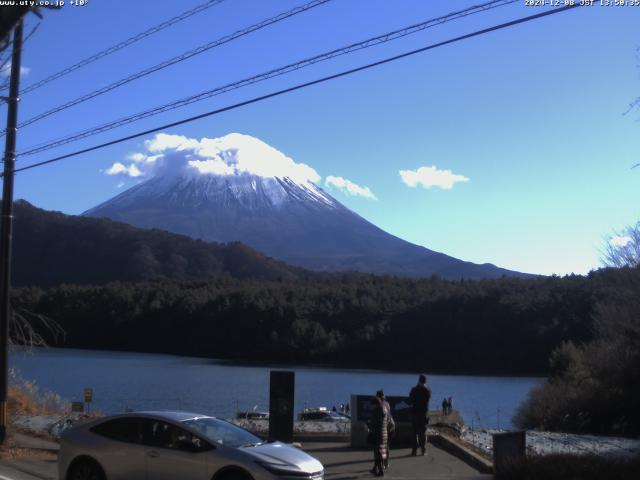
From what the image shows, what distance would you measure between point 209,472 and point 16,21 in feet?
17.9

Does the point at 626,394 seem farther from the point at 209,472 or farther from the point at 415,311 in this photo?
the point at 415,311

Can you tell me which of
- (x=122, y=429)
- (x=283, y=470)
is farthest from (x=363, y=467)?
(x=122, y=429)

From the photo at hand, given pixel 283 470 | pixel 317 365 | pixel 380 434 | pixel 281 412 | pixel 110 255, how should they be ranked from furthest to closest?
1. pixel 110 255
2. pixel 317 365
3. pixel 281 412
4. pixel 380 434
5. pixel 283 470

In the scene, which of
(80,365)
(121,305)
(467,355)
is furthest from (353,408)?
(121,305)

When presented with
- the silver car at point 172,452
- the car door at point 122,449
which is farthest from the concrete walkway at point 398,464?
the car door at point 122,449

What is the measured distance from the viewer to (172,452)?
10188 mm

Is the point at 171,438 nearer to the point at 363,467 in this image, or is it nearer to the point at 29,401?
the point at 363,467

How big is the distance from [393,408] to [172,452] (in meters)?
6.74

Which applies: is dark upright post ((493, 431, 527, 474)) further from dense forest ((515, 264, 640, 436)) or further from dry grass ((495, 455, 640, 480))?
dense forest ((515, 264, 640, 436))

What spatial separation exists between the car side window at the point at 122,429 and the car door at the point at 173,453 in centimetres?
14

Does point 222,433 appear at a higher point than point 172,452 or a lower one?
higher

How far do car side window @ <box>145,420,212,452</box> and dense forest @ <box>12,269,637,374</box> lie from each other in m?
67.1

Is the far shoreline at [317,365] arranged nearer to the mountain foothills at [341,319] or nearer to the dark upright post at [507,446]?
the mountain foothills at [341,319]

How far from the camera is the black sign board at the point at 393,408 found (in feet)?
51.4
